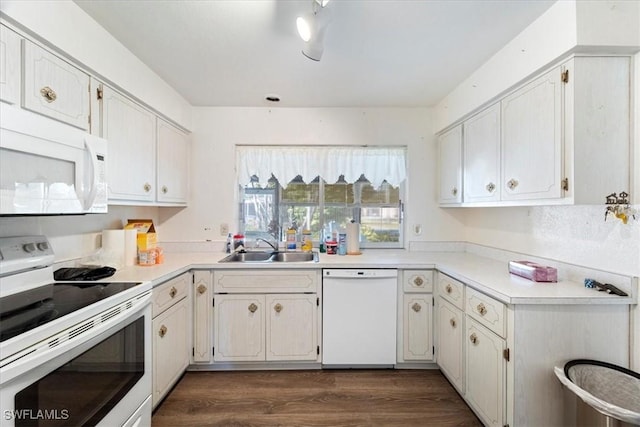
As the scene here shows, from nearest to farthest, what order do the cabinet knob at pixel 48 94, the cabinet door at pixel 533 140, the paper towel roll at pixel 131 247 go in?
the cabinet knob at pixel 48 94, the cabinet door at pixel 533 140, the paper towel roll at pixel 131 247

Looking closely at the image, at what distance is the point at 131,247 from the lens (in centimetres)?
198

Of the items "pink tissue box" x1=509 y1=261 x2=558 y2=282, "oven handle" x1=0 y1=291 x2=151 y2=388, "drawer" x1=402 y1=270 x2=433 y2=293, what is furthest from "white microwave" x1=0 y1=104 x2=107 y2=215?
"pink tissue box" x1=509 y1=261 x2=558 y2=282

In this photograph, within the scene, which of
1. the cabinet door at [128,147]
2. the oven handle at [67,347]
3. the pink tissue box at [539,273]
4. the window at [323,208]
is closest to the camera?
the oven handle at [67,347]

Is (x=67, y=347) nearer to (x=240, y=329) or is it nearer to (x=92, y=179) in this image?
(x=92, y=179)

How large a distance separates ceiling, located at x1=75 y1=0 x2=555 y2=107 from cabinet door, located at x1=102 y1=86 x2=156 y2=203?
0.37m

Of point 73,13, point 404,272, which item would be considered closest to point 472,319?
point 404,272

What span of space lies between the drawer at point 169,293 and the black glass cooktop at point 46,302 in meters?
0.28

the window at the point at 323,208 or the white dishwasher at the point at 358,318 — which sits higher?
the window at the point at 323,208

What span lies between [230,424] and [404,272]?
1.57 meters

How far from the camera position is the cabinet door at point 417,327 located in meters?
2.22

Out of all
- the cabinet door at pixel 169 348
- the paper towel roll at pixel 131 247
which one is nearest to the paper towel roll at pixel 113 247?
the paper towel roll at pixel 131 247

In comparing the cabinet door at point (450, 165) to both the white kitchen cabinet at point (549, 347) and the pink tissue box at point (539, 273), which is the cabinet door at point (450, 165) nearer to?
the pink tissue box at point (539, 273)

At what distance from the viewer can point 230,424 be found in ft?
5.53

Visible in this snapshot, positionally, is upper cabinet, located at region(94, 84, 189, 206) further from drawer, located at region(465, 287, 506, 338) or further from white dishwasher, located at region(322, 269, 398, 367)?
drawer, located at region(465, 287, 506, 338)
